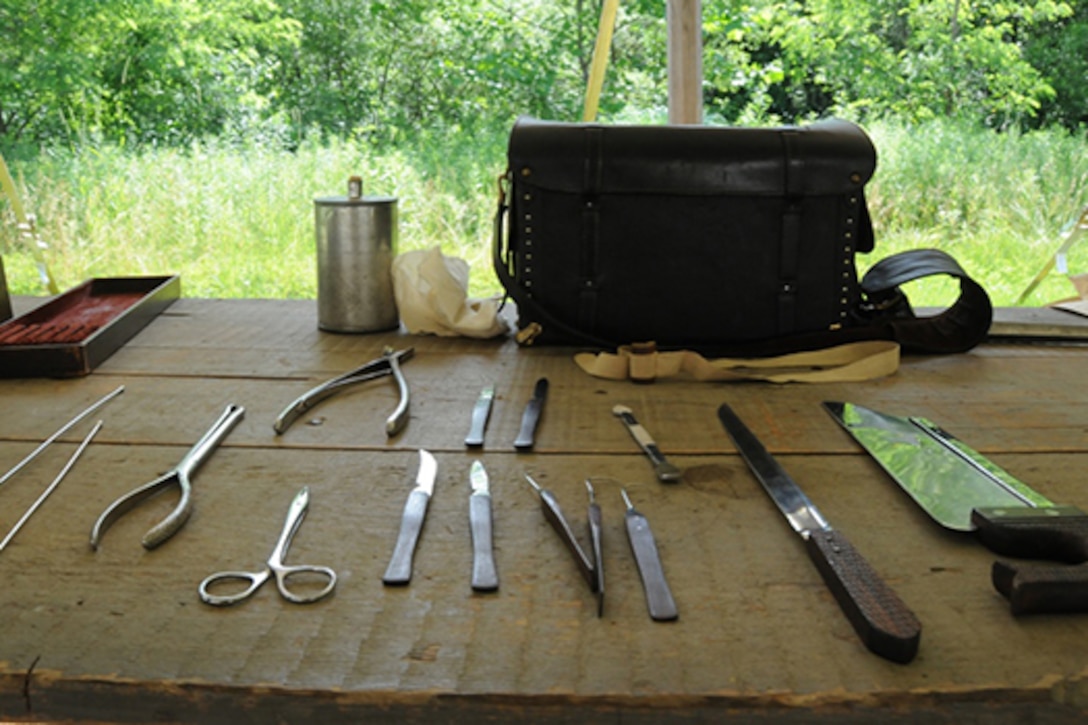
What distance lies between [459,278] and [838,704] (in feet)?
4.29

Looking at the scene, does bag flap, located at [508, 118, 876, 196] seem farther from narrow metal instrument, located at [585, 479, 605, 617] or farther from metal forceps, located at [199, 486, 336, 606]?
metal forceps, located at [199, 486, 336, 606]

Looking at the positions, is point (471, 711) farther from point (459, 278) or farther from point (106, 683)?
point (459, 278)

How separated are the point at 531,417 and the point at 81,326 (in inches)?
34.0

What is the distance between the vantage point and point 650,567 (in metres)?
0.89

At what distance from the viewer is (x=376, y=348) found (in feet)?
5.80

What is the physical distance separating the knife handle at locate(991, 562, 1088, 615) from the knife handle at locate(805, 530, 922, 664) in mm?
91

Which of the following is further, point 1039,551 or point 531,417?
point 531,417

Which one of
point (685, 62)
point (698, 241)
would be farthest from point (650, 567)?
point (685, 62)

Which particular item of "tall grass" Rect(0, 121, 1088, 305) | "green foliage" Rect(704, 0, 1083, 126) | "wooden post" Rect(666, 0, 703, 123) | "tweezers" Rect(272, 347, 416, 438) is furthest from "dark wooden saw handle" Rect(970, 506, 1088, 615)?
"green foliage" Rect(704, 0, 1083, 126)

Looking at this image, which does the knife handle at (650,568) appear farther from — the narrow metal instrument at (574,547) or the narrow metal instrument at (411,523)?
the narrow metal instrument at (411,523)

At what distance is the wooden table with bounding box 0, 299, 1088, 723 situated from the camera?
716 millimetres

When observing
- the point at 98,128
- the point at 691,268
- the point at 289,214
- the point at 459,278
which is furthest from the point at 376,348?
the point at 98,128

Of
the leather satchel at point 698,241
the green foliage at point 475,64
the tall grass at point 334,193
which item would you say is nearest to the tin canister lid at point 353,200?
the leather satchel at point 698,241

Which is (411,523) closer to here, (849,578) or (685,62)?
(849,578)
